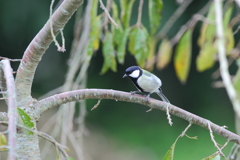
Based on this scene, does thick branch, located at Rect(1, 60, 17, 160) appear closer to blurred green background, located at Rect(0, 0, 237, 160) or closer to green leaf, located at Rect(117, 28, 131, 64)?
green leaf, located at Rect(117, 28, 131, 64)

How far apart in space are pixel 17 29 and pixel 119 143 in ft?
7.02

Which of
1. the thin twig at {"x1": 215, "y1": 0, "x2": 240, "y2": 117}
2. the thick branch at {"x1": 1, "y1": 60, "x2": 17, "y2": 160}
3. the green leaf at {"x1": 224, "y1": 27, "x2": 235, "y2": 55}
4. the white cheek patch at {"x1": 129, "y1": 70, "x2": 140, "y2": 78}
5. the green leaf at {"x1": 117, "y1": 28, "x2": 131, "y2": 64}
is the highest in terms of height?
the green leaf at {"x1": 117, "y1": 28, "x2": 131, "y2": 64}

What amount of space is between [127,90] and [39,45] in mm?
3754

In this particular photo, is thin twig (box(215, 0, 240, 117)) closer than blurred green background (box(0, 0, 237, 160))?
Yes

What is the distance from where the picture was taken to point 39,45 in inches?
36.9

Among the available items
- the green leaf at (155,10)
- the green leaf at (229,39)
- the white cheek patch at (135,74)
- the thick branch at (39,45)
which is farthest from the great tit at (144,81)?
the thick branch at (39,45)

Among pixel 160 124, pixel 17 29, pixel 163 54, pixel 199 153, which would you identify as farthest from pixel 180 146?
pixel 163 54

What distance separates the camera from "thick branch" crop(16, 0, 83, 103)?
35.9 inches

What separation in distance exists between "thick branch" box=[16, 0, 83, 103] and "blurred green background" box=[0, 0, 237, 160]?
8.97 ft

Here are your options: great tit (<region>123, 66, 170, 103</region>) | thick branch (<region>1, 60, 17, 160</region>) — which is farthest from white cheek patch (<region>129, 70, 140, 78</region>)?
thick branch (<region>1, 60, 17, 160</region>)

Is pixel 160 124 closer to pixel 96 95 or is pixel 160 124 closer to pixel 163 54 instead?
pixel 163 54

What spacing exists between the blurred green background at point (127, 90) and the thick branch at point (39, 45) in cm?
273

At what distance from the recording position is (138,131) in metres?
4.71

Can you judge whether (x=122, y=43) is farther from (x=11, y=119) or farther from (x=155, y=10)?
(x=11, y=119)
